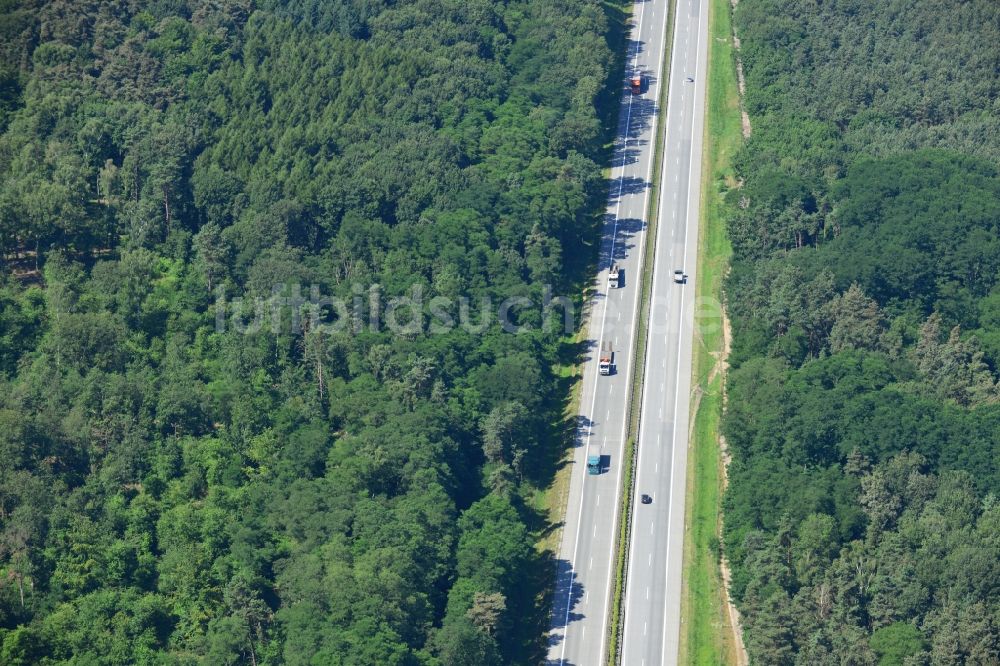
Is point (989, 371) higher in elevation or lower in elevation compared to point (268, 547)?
higher

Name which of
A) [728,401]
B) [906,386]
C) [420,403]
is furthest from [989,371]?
[420,403]

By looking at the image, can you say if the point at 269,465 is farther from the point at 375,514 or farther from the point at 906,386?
the point at 906,386

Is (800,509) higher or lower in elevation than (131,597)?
higher

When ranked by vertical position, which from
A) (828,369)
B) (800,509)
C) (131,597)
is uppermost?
(828,369)

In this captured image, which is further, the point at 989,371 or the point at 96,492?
the point at 989,371

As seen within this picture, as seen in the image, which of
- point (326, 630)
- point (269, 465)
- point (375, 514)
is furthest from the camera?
point (269, 465)

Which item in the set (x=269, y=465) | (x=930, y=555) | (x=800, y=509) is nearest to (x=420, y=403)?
(x=269, y=465)

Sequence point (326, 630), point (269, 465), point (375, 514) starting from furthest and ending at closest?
point (269, 465)
point (375, 514)
point (326, 630)

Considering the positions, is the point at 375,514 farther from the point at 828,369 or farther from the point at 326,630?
the point at 828,369

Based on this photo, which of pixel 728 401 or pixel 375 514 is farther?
pixel 728 401
